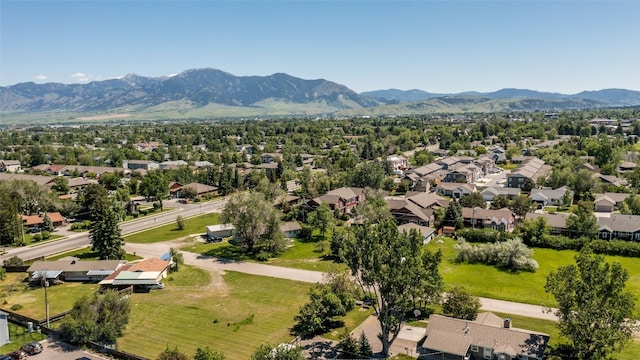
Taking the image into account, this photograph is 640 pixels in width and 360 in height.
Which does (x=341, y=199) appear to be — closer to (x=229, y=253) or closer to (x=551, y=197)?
(x=229, y=253)

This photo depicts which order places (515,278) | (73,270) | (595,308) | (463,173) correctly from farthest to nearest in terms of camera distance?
(463,173) → (73,270) → (515,278) → (595,308)

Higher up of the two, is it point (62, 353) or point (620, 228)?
point (620, 228)

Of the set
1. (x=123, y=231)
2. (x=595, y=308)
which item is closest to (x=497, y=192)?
(x=595, y=308)

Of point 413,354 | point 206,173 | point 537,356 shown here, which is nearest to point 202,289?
point 413,354

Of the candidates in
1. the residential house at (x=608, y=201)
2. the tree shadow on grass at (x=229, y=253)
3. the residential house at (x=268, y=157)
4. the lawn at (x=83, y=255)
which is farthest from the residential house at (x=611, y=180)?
the residential house at (x=268, y=157)

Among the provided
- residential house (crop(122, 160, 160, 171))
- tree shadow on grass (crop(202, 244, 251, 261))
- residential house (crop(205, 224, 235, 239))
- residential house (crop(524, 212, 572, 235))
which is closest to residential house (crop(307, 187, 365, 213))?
residential house (crop(205, 224, 235, 239))

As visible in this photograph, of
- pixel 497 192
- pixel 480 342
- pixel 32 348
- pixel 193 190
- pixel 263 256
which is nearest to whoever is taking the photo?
pixel 480 342
